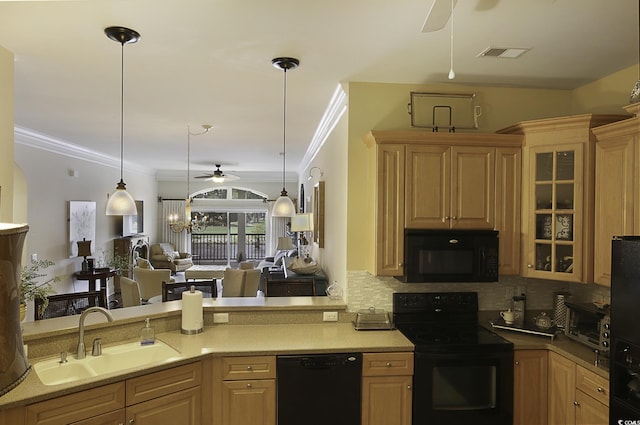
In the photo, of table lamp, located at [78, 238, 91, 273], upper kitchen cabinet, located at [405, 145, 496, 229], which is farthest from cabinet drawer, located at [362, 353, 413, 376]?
table lamp, located at [78, 238, 91, 273]

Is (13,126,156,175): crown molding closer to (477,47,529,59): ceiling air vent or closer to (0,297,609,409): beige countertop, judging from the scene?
(0,297,609,409): beige countertop

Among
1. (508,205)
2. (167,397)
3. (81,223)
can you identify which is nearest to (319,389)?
(167,397)

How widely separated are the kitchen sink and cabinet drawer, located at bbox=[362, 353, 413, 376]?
118 cm

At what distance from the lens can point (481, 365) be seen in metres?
2.68

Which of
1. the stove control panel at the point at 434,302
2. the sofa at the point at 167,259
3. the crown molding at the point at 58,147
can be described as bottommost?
the sofa at the point at 167,259

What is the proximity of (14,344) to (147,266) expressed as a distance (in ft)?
17.9

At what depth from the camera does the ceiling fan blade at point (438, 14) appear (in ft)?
5.12

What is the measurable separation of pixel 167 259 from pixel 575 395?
8.86 meters

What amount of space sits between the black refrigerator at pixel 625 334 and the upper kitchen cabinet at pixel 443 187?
0.93 metres

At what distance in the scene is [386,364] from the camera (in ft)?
8.65

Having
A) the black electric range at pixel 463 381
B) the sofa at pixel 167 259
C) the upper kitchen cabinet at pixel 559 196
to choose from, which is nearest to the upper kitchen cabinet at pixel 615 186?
the upper kitchen cabinet at pixel 559 196

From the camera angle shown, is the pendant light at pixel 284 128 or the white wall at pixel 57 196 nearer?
the pendant light at pixel 284 128

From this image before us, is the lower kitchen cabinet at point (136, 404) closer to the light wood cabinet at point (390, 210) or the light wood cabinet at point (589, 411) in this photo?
the light wood cabinet at point (390, 210)

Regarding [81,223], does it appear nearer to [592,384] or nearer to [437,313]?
[437,313]
